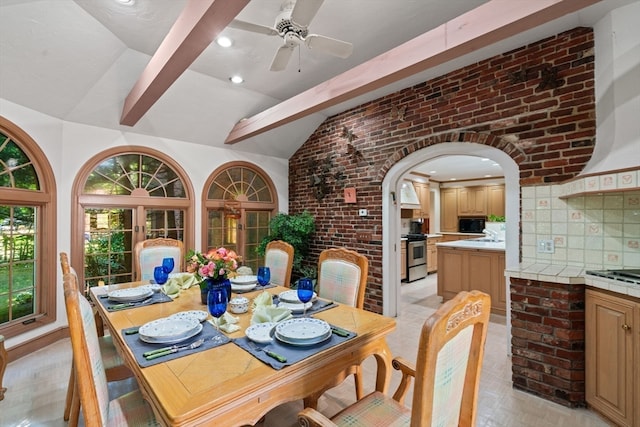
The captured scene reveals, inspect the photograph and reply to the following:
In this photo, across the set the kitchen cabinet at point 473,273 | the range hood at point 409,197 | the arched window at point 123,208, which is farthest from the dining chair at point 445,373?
the range hood at point 409,197

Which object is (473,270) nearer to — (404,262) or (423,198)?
(404,262)

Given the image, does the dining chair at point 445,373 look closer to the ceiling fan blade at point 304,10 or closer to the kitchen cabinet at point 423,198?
the ceiling fan blade at point 304,10

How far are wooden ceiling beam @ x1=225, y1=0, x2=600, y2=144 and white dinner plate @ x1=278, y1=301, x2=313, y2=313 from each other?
1.88 metres

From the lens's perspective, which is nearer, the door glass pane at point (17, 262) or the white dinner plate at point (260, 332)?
the white dinner plate at point (260, 332)

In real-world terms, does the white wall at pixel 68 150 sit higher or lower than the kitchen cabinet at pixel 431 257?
higher

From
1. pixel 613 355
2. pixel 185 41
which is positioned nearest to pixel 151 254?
pixel 185 41

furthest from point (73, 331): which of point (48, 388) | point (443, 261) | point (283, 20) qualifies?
point (443, 261)

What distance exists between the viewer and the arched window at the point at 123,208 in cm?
347

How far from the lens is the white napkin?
5.09 feet

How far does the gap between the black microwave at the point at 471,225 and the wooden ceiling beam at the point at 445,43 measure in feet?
21.5

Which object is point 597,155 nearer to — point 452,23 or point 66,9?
A: point 452,23

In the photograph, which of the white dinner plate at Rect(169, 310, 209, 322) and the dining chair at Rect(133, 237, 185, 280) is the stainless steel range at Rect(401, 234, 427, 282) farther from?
the white dinner plate at Rect(169, 310, 209, 322)

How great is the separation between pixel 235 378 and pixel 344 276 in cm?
130

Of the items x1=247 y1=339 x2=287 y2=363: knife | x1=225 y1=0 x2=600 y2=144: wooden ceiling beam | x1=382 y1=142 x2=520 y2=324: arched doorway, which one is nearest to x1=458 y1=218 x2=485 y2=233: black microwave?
x1=382 y1=142 x2=520 y2=324: arched doorway
